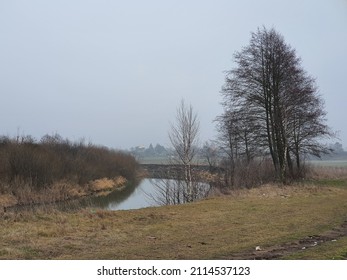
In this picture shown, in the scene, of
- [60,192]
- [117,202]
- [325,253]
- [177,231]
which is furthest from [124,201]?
[325,253]

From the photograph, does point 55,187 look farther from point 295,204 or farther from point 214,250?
point 214,250

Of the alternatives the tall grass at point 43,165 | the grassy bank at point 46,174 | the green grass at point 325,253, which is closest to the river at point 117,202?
the grassy bank at point 46,174

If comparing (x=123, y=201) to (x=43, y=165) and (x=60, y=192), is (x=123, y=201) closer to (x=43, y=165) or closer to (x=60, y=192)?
(x=60, y=192)

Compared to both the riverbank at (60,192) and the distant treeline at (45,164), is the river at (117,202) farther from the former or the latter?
the distant treeline at (45,164)

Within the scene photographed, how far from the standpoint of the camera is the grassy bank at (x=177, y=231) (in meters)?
8.21

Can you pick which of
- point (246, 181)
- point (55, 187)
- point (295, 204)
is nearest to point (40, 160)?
point (55, 187)

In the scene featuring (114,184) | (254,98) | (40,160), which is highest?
(254,98)

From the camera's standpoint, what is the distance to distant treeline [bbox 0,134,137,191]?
3516cm

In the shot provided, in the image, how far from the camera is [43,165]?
1475 inches

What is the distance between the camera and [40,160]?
38.0 meters

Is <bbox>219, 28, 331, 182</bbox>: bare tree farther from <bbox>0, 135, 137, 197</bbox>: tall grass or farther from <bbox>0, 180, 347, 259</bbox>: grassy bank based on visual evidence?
<bbox>0, 135, 137, 197</bbox>: tall grass

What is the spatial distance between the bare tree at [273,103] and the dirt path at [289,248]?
57.7 ft

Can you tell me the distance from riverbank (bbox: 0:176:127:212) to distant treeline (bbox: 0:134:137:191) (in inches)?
39.0

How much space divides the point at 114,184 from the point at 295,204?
34055 millimetres
